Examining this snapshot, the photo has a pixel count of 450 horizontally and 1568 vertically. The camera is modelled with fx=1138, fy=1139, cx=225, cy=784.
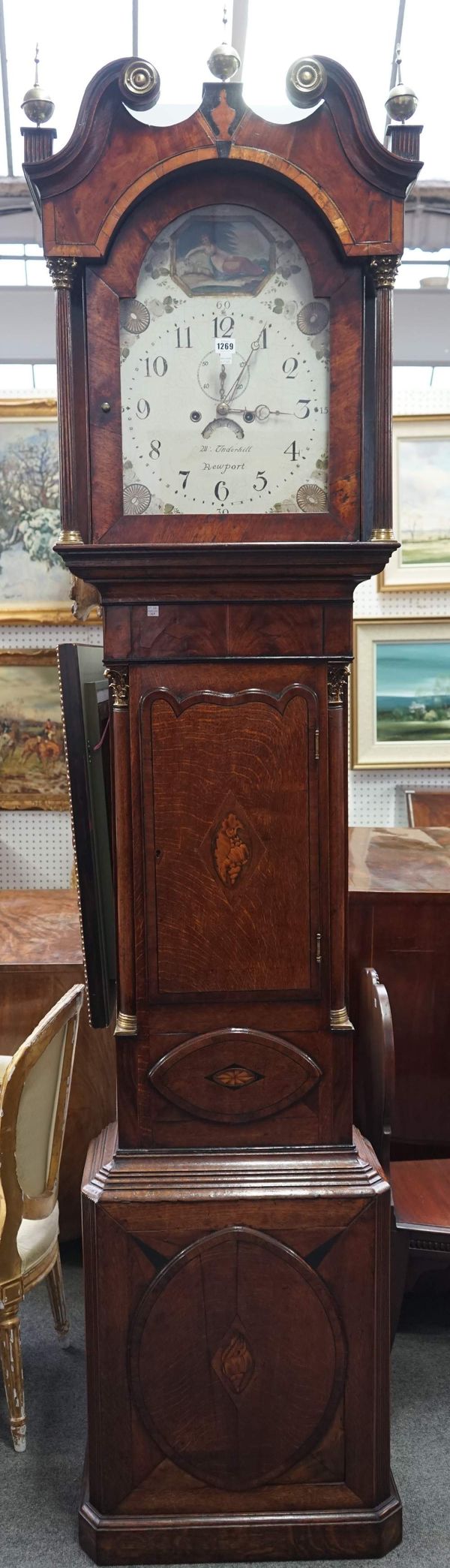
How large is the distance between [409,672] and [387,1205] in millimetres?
3015

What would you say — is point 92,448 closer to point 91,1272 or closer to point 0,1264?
point 91,1272

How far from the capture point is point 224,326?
6.94 feet

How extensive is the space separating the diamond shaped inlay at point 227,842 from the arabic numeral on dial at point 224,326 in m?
0.86

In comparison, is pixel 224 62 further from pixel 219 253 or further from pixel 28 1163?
pixel 28 1163

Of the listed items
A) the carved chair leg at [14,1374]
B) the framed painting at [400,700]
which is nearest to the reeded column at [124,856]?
the carved chair leg at [14,1374]

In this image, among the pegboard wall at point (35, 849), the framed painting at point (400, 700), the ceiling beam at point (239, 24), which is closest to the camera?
the pegboard wall at point (35, 849)

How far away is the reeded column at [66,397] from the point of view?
80.7 inches

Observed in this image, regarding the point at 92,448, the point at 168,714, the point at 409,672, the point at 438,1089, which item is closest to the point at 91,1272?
the point at 168,714

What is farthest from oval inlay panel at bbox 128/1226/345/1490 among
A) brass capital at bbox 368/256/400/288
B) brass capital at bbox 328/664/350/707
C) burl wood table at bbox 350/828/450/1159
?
brass capital at bbox 368/256/400/288

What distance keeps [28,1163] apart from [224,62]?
2.33m

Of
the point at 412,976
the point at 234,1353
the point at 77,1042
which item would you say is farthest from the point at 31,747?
the point at 234,1353

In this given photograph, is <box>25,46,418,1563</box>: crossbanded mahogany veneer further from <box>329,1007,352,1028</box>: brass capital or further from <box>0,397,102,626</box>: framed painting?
<box>0,397,102,626</box>: framed painting

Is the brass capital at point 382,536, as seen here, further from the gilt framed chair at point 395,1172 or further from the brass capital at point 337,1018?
the gilt framed chair at point 395,1172

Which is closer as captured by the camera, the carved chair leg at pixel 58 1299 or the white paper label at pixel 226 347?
the white paper label at pixel 226 347
